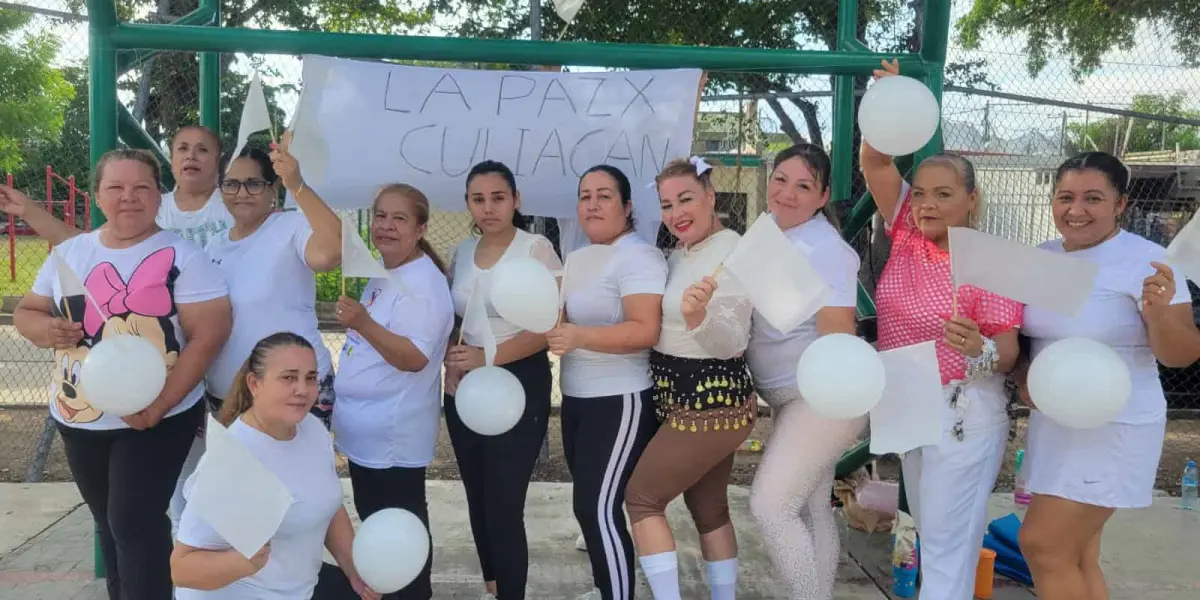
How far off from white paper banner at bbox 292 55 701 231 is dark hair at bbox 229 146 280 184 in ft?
1.77

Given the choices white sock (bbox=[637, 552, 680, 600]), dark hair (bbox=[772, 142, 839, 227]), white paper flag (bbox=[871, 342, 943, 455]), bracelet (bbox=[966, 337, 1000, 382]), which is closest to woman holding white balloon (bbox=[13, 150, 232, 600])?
white sock (bbox=[637, 552, 680, 600])

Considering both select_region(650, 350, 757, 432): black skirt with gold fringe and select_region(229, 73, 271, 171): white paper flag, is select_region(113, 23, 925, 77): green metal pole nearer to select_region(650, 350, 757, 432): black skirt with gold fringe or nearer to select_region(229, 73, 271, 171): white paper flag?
select_region(229, 73, 271, 171): white paper flag

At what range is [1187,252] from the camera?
7.96 ft

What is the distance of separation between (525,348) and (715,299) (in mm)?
640

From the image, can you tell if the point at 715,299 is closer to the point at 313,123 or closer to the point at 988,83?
the point at 313,123

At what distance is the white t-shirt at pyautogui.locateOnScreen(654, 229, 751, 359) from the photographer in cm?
274

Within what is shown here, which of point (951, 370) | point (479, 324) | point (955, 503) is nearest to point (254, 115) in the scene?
point (479, 324)

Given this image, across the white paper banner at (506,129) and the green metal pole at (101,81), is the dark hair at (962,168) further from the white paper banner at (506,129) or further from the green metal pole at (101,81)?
the green metal pole at (101,81)

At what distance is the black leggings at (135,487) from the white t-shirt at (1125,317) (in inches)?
105

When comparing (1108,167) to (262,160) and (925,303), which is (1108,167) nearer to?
(925,303)

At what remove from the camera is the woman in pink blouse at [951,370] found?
8.66 ft

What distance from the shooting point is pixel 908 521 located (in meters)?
3.60

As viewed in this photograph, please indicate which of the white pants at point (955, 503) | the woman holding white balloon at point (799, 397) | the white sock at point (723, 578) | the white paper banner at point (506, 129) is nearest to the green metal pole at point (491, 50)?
the white paper banner at point (506, 129)

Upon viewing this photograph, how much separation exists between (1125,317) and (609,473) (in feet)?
5.10
